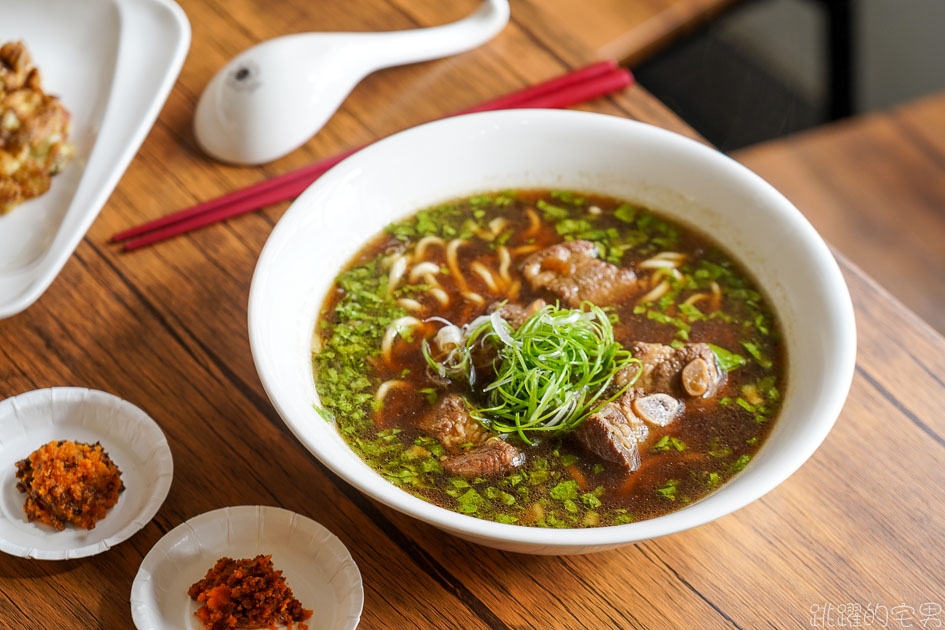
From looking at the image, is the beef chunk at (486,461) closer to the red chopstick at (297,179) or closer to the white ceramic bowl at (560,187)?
the white ceramic bowl at (560,187)

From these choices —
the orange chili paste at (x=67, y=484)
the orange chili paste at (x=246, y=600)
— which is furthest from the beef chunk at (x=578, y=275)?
the orange chili paste at (x=67, y=484)

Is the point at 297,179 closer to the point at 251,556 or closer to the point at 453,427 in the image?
the point at 453,427

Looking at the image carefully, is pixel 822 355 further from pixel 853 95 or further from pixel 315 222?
pixel 853 95

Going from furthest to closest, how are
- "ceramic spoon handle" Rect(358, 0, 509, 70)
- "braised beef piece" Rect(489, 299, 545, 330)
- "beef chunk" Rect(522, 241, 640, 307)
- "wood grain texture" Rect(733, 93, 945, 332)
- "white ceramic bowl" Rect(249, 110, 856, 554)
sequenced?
1. "wood grain texture" Rect(733, 93, 945, 332)
2. "ceramic spoon handle" Rect(358, 0, 509, 70)
3. "beef chunk" Rect(522, 241, 640, 307)
4. "braised beef piece" Rect(489, 299, 545, 330)
5. "white ceramic bowl" Rect(249, 110, 856, 554)

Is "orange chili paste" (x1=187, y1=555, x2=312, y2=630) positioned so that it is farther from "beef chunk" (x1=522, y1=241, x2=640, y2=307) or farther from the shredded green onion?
"beef chunk" (x1=522, y1=241, x2=640, y2=307)

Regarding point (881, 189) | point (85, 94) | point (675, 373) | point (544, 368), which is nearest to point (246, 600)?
point (544, 368)

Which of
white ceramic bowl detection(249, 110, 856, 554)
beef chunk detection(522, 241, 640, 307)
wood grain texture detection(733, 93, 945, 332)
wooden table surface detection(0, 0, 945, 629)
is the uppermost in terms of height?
white ceramic bowl detection(249, 110, 856, 554)

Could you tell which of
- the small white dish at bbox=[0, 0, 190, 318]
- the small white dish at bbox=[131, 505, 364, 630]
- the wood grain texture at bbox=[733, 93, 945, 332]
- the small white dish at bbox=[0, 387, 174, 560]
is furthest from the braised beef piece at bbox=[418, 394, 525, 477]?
the wood grain texture at bbox=[733, 93, 945, 332]
